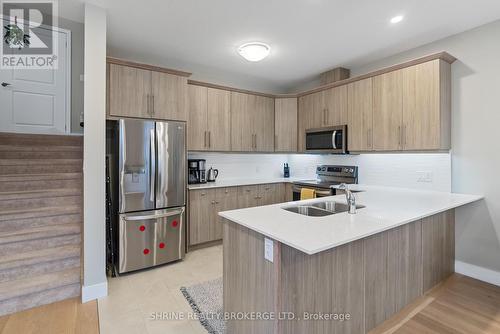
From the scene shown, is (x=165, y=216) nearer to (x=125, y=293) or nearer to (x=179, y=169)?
(x=179, y=169)

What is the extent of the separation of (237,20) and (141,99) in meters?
1.47

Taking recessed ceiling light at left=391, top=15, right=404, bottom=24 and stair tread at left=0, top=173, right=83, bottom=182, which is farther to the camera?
stair tread at left=0, top=173, right=83, bottom=182

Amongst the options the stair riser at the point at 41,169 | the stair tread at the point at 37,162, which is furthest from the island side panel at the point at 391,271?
the stair tread at the point at 37,162

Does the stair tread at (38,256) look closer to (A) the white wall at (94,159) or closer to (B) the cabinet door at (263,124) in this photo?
(A) the white wall at (94,159)

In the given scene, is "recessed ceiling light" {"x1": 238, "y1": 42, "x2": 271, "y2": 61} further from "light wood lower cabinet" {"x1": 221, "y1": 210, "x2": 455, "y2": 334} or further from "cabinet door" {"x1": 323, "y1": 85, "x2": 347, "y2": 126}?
"light wood lower cabinet" {"x1": 221, "y1": 210, "x2": 455, "y2": 334}

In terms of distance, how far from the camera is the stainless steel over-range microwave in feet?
12.4

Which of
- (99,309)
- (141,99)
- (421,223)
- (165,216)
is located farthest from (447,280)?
(141,99)

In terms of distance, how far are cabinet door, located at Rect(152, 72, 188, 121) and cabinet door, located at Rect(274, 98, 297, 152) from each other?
181 centimetres

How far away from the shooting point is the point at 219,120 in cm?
402

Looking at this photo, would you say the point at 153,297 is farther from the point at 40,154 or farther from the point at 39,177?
the point at 40,154

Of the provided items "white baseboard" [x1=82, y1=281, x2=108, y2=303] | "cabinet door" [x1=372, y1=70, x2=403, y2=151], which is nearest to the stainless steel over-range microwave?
"cabinet door" [x1=372, y1=70, x2=403, y2=151]

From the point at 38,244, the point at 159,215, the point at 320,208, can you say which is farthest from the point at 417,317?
the point at 38,244

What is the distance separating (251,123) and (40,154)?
3.03 meters

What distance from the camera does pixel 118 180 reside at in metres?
2.85
